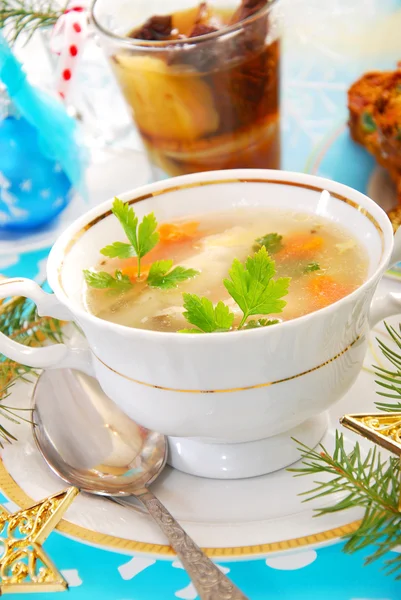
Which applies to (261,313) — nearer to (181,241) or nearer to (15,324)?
→ (181,241)

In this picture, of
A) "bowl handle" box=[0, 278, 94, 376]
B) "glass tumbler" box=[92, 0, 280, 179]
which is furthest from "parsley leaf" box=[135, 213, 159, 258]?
"glass tumbler" box=[92, 0, 280, 179]

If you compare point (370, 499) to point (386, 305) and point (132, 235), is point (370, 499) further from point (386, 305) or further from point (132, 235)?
point (132, 235)

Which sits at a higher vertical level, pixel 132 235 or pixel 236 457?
pixel 132 235

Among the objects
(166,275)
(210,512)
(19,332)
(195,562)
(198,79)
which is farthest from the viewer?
(198,79)

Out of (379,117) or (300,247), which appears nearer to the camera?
(300,247)

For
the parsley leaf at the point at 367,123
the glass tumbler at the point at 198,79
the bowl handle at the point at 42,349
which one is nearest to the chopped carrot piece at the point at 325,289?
the bowl handle at the point at 42,349

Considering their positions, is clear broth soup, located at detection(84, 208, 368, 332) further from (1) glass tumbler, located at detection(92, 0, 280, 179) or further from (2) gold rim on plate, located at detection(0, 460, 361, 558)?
(1) glass tumbler, located at detection(92, 0, 280, 179)

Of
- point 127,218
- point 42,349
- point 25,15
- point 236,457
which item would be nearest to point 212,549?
point 236,457
